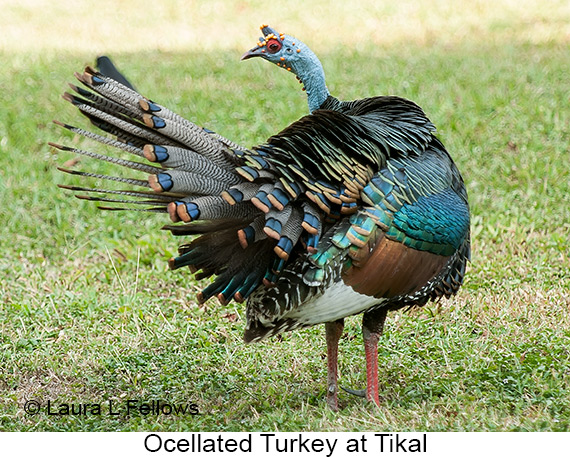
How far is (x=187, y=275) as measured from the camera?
641 centimetres

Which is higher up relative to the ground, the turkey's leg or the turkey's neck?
the turkey's neck

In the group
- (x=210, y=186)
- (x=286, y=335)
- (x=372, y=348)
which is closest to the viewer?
(x=210, y=186)

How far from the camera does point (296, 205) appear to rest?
391 cm

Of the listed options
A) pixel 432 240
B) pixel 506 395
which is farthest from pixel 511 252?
pixel 432 240

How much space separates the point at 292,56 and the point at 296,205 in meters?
1.05

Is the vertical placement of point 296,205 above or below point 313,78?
below

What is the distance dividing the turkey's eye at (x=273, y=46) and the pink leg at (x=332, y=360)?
1471 millimetres

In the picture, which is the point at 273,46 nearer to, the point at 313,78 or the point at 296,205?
the point at 313,78

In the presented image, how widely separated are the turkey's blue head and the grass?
166 cm

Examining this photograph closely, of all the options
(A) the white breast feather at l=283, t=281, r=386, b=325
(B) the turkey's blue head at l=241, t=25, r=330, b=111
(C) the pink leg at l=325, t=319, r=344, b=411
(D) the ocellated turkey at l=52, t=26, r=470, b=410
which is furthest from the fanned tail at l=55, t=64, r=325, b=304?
(B) the turkey's blue head at l=241, t=25, r=330, b=111

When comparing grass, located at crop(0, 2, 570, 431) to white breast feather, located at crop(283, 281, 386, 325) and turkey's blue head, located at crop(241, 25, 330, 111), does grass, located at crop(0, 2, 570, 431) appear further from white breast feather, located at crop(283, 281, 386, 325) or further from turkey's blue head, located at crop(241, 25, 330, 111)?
turkey's blue head, located at crop(241, 25, 330, 111)

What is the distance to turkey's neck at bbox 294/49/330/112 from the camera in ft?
15.1

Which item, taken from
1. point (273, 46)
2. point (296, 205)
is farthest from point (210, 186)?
point (273, 46)

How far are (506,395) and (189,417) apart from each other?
1.66 m
